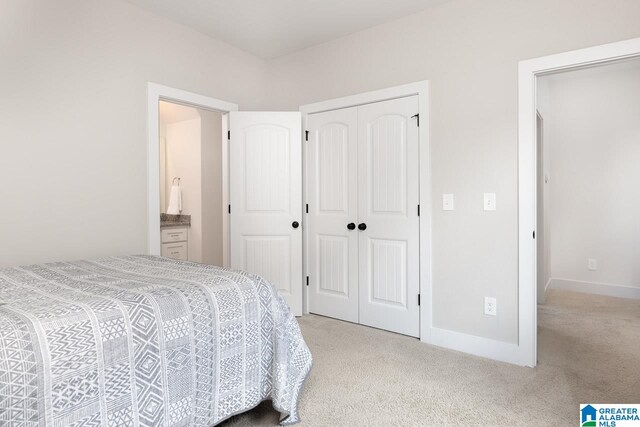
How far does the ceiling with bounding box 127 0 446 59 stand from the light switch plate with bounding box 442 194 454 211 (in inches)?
58.6

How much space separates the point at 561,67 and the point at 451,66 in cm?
72

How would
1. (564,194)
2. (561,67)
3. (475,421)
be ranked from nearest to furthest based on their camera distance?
1. (475,421)
2. (561,67)
3. (564,194)

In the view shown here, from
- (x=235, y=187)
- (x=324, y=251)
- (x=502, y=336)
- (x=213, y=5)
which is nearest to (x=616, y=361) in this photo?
(x=502, y=336)

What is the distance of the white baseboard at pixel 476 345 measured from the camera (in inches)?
97.5

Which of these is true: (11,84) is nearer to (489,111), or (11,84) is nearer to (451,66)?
(451,66)

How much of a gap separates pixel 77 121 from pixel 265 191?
158cm

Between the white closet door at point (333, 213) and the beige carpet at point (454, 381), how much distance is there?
13.4 inches

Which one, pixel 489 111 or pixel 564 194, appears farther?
pixel 564 194

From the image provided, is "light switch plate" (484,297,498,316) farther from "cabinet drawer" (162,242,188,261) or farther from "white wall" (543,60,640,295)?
"cabinet drawer" (162,242,188,261)

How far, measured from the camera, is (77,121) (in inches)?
96.2

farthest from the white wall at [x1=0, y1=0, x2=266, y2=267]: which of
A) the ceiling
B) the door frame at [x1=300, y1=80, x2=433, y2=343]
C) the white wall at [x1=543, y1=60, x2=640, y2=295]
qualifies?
the white wall at [x1=543, y1=60, x2=640, y2=295]

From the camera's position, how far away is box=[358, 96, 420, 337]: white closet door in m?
2.93

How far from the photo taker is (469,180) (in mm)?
2654

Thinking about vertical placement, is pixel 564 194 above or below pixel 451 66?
below
